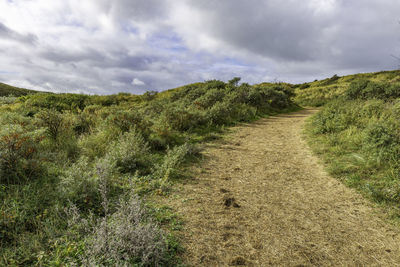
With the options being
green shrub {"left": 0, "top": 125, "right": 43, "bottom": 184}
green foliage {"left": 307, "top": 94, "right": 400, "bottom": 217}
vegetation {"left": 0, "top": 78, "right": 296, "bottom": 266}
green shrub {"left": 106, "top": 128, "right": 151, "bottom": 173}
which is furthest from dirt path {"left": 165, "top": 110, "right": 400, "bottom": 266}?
green shrub {"left": 0, "top": 125, "right": 43, "bottom": 184}

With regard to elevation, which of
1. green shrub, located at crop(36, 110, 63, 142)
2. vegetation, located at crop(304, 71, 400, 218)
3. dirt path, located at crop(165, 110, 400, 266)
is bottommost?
dirt path, located at crop(165, 110, 400, 266)

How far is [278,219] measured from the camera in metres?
3.58

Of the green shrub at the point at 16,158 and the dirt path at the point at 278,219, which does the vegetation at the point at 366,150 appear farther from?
the green shrub at the point at 16,158

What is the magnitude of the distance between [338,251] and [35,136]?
20.3ft

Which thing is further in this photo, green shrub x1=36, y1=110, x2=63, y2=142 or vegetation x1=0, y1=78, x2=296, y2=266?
green shrub x1=36, y1=110, x2=63, y2=142

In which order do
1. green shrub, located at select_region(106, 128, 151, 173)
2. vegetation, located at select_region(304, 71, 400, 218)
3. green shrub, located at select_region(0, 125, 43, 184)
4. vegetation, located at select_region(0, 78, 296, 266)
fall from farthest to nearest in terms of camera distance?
1. green shrub, located at select_region(106, 128, 151, 173)
2. vegetation, located at select_region(304, 71, 400, 218)
3. green shrub, located at select_region(0, 125, 43, 184)
4. vegetation, located at select_region(0, 78, 296, 266)

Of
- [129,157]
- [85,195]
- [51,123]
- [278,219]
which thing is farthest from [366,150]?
[51,123]

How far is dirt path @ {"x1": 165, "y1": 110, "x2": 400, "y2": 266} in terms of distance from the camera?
9.22 feet

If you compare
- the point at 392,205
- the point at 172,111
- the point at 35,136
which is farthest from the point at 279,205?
the point at 172,111

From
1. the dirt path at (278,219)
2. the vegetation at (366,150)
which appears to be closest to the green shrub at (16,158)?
the dirt path at (278,219)

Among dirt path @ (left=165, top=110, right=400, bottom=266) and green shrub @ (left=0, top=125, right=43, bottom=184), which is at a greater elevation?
green shrub @ (left=0, top=125, right=43, bottom=184)

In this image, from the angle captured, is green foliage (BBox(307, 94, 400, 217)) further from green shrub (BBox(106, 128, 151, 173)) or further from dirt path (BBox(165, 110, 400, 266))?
green shrub (BBox(106, 128, 151, 173))

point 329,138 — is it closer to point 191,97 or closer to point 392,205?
point 392,205

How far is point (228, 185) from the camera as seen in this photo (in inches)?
189
